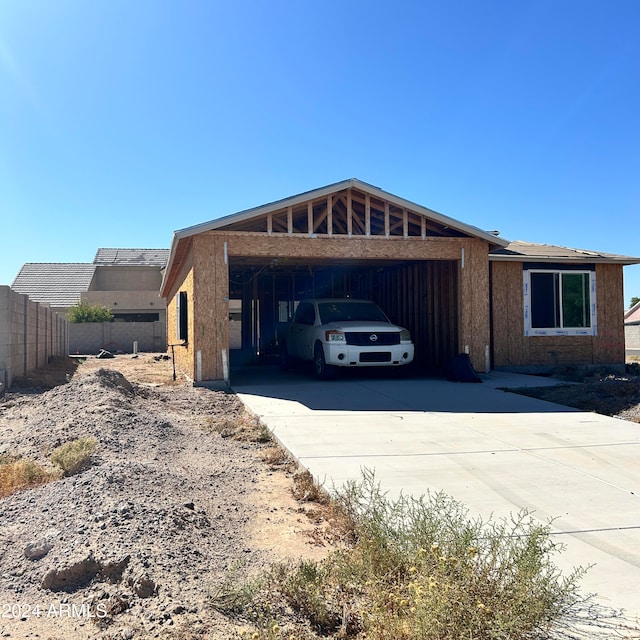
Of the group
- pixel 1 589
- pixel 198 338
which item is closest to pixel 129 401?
pixel 198 338

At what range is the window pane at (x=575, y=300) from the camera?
14.3 metres

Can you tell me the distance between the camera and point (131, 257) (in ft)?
140

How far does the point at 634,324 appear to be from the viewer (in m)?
39.2

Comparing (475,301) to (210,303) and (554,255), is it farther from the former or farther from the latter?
(210,303)

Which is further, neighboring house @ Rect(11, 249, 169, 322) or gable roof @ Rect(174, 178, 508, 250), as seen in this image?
neighboring house @ Rect(11, 249, 169, 322)

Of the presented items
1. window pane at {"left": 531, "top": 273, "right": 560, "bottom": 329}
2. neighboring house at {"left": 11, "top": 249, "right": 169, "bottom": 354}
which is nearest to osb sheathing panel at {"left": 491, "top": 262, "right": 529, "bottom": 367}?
window pane at {"left": 531, "top": 273, "right": 560, "bottom": 329}

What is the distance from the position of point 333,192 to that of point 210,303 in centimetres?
356

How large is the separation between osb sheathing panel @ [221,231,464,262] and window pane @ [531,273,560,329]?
2.05m

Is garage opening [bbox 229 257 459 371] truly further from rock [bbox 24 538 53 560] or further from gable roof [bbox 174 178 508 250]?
rock [bbox 24 538 53 560]

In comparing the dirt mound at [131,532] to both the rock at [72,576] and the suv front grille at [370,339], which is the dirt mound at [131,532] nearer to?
the rock at [72,576]

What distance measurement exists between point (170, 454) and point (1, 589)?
316 centimetres

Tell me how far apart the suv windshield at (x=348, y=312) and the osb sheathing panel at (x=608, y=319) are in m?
5.88

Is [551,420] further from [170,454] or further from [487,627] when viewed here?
[487,627]

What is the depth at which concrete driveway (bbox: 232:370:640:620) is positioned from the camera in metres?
3.71
